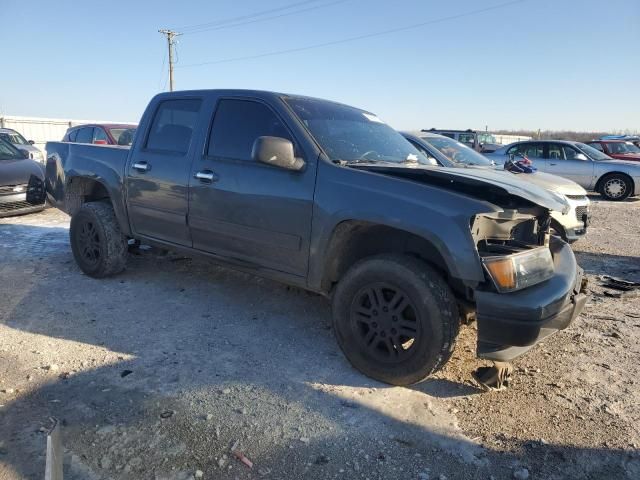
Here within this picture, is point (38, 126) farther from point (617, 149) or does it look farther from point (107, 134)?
point (617, 149)

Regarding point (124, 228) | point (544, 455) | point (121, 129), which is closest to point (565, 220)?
point (544, 455)

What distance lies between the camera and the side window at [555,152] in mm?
13320

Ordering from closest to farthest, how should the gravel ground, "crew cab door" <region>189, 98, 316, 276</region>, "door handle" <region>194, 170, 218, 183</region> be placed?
the gravel ground → "crew cab door" <region>189, 98, 316, 276</region> → "door handle" <region>194, 170, 218, 183</region>

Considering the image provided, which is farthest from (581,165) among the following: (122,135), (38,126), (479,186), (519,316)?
(38,126)

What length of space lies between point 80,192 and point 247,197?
279cm

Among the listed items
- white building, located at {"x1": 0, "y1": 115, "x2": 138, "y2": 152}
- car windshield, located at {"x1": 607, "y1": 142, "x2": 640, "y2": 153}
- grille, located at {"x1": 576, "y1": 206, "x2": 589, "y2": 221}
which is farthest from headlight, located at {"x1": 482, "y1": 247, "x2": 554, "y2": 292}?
white building, located at {"x1": 0, "y1": 115, "x2": 138, "y2": 152}

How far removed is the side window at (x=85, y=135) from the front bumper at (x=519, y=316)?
12.2 meters

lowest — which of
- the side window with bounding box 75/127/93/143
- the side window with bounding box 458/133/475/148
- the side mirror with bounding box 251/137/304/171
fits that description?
the side window with bounding box 75/127/93/143

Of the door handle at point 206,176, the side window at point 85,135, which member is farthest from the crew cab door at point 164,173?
the side window at point 85,135

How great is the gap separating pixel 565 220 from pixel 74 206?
20.7 feet

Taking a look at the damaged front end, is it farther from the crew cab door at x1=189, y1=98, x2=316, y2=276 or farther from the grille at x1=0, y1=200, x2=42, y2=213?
the grille at x1=0, y1=200, x2=42, y2=213

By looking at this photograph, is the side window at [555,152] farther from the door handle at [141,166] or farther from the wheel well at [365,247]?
the door handle at [141,166]

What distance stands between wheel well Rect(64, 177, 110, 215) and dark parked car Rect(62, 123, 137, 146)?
691 centimetres

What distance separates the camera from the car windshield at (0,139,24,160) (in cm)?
935
